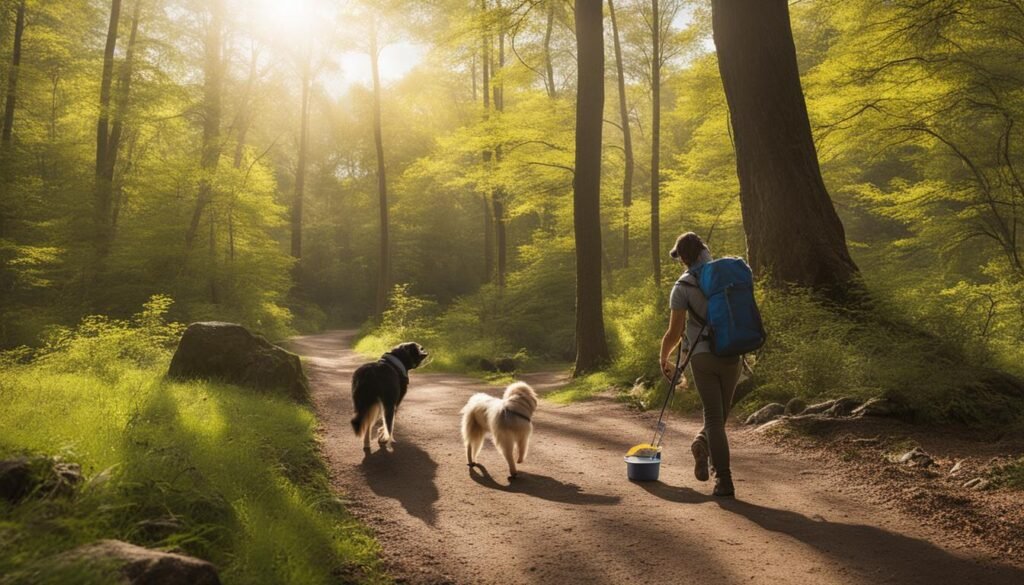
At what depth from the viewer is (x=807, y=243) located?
906cm

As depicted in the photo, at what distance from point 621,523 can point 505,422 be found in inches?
64.7

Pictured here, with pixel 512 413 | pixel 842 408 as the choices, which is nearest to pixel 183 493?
pixel 512 413

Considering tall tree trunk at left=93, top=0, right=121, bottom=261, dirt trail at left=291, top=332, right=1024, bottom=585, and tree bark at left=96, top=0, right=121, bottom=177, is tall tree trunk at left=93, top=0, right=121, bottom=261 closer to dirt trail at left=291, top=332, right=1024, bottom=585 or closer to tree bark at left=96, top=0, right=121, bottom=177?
tree bark at left=96, top=0, right=121, bottom=177

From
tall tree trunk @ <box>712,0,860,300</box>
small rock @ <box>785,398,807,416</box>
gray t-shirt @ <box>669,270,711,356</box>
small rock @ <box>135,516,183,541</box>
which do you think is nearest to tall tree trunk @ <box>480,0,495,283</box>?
tall tree trunk @ <box>712,0,860,300</box>

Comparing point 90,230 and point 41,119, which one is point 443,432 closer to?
point 90,230

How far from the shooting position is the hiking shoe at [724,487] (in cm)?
486

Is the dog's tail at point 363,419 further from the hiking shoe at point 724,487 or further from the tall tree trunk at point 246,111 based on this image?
the tall tree trunk at point 246,111

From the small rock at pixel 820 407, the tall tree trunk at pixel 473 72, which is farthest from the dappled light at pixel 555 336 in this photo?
the tall tree trunk at pixel 473 72

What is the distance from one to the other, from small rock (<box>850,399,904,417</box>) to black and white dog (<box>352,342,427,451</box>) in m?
5.06

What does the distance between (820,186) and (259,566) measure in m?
9.03

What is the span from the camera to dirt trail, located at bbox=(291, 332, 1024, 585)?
352cm

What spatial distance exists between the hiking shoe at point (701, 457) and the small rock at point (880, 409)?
2653 mm

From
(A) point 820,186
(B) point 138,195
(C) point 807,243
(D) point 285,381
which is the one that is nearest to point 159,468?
(D) point 285,381

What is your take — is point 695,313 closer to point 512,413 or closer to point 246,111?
point 512,413
